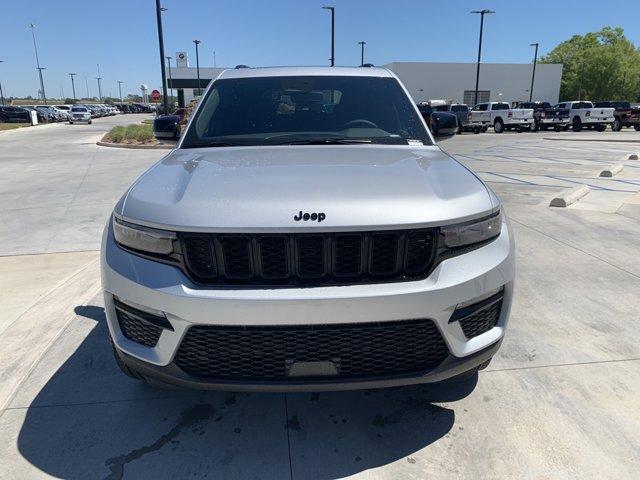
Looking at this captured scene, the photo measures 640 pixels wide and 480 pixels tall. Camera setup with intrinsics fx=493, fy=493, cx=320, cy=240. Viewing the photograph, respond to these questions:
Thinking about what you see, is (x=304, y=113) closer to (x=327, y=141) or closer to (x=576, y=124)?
(x=327, y=141)

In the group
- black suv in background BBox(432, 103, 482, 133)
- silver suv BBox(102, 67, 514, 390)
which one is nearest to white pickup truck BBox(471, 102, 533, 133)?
black suv in background BBox(432, 103, 482, 133)

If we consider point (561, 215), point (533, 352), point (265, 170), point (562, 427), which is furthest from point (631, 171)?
point (265, 170)

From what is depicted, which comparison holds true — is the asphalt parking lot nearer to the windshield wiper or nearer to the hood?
the hood

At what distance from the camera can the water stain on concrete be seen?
2.28 meters

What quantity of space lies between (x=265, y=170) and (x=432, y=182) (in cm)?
83

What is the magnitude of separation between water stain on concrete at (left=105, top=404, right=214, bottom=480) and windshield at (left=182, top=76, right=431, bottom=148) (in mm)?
1651

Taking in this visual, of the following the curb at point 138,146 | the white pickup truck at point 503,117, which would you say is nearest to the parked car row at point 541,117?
the white pickup truck at point 503,117

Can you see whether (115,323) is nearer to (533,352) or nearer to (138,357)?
(138,357)

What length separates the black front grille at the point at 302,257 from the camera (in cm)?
204

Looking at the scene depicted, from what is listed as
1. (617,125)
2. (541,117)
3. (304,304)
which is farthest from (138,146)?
(617,125)

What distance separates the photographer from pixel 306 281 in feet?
6.79

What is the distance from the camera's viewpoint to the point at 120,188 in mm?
9586

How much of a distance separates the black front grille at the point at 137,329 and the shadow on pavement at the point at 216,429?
24.0 inches

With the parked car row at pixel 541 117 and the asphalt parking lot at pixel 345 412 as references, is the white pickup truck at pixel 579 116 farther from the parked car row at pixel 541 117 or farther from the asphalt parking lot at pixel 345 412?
the asphalt parking lot at pixel 345 412
